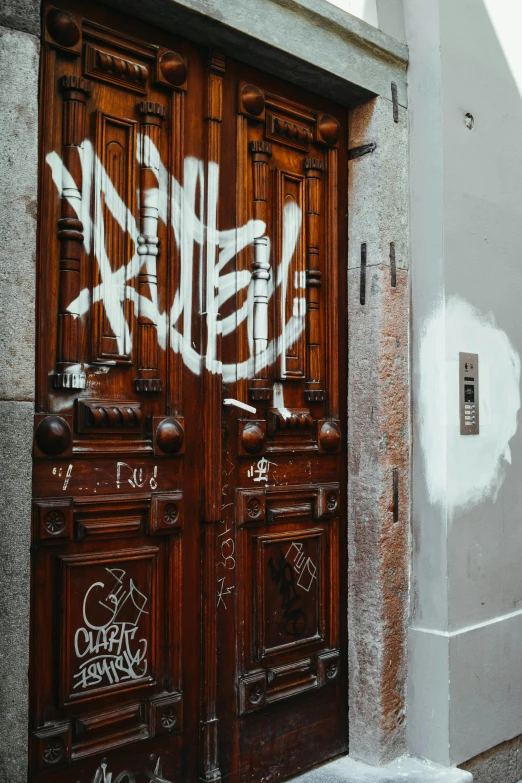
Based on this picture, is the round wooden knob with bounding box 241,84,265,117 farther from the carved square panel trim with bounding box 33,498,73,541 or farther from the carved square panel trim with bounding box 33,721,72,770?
the carved square panel trim with bounding box 33,721,72,770

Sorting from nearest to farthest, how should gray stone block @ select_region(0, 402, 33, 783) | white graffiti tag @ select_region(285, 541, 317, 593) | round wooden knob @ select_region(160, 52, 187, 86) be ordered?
1. gray stone block @ select_region(0, 402, 33, 783)
2. round wooden knob @ select_region(160, 52, 187, 86)
3. white graffiti tag @ select_region(285, 541, 317, 593)

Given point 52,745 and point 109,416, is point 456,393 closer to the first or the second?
point 109,416

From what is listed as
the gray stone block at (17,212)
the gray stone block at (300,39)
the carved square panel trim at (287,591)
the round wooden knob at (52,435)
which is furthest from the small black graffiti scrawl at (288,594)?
the gray stone block at (300,39)

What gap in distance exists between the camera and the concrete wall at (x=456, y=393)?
3.37 meters

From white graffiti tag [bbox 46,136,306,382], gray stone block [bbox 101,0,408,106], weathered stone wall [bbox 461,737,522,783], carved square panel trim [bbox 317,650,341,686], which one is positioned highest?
gray stone block [bbox 101,0,408,106]

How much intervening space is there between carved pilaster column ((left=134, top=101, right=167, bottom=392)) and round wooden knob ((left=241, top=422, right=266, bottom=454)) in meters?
0.46

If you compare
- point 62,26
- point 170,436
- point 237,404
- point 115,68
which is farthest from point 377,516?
point 62,26

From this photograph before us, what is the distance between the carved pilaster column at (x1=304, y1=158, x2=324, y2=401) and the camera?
3350 mm

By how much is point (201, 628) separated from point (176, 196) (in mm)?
1622

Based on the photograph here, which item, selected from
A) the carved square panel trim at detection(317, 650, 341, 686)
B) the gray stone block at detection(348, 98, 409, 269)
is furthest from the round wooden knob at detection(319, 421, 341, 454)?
the carved square panel trim at detection(317, 650, 341, 686)

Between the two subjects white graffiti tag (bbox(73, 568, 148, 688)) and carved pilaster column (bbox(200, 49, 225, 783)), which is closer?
white graffiti tag (bbox(73, 568, 148, 688))

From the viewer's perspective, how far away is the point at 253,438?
3.08 metres

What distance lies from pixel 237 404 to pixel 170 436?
1.15 feet

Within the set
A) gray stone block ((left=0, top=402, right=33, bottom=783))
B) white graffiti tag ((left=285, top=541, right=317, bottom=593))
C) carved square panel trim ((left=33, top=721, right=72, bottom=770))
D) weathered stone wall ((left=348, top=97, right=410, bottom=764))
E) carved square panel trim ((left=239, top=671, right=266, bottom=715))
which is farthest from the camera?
weathered stone wall ((left=348, top=97, right=410, bottom=764))
